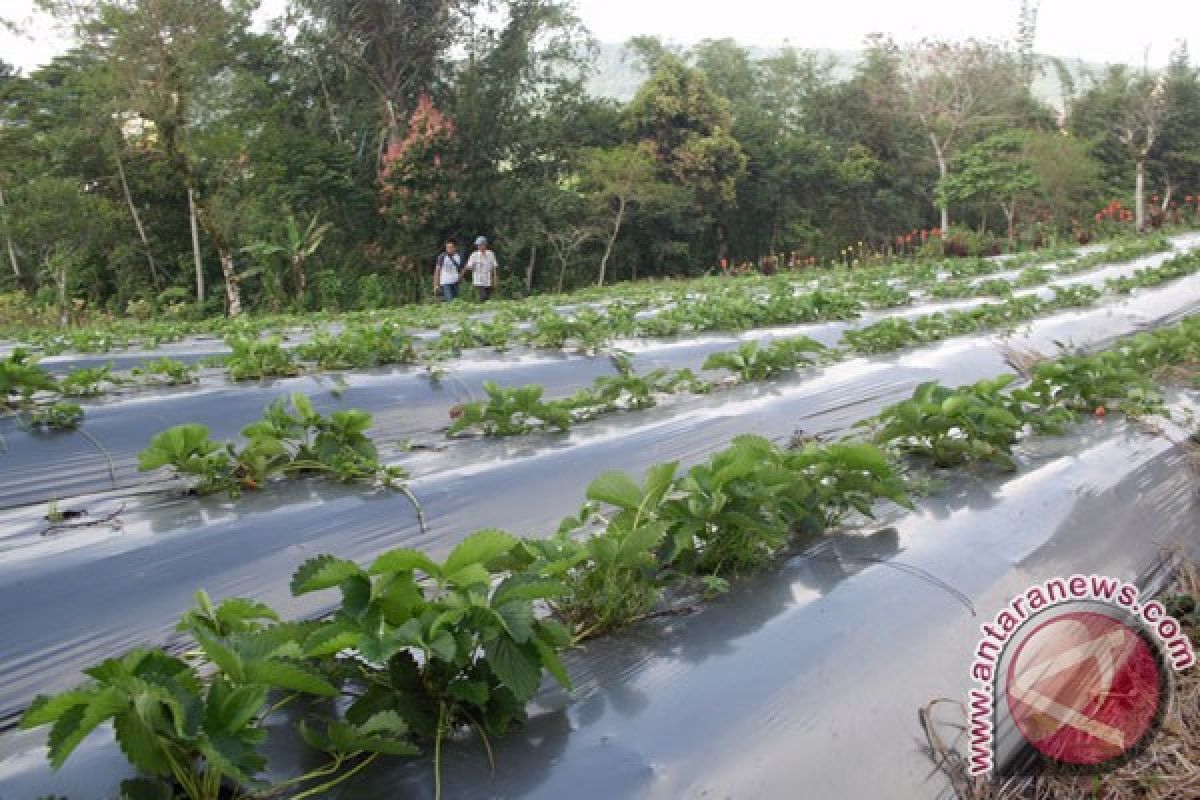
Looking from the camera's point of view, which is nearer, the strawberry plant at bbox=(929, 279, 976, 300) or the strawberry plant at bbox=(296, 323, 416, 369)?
the strawberry plant at bbox=(296, 323, 416, 369)

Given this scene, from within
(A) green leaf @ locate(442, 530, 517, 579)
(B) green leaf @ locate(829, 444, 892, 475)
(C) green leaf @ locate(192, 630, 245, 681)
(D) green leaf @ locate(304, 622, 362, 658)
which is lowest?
(B) green leaf @ locate(829, 444, 892, 475)

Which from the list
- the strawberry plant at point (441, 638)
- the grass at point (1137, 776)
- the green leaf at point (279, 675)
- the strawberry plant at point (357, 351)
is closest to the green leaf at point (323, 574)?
the strawberry plant at point (441, 638)

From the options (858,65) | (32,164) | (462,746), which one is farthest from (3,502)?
(858,65)

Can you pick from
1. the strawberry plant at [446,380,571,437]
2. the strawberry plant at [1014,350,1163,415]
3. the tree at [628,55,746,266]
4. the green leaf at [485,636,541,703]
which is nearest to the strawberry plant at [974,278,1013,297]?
the strawberry plant at [1014,350,1163,415]

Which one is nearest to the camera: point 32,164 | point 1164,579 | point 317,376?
point 1164,579

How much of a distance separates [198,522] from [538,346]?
13.1 ft

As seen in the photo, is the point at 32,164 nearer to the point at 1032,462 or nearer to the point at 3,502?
the point at 3,502

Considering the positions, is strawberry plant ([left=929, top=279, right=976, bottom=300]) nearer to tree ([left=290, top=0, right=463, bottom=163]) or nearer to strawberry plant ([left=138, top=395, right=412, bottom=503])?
strawberry plant ([left=138, top=395, right=412, bottom=503])

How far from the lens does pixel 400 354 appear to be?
5.82 m

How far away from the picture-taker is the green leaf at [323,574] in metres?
1.49

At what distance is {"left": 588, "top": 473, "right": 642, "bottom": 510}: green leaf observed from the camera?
2.11 meters

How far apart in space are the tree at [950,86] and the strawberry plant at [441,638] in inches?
895

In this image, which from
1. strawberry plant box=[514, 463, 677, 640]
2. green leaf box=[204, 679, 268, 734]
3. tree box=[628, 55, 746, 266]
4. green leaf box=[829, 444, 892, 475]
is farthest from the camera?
tree box=[628, 55, 746, 266]

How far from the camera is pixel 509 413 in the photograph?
153 inches
